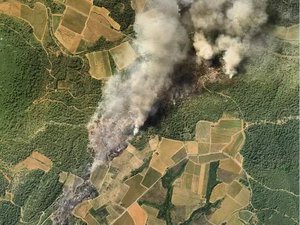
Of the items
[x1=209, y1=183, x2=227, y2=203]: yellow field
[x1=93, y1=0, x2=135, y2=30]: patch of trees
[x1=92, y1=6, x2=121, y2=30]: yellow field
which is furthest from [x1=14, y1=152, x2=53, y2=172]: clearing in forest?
[x1=209, y1=183, x2=227, y2=203]: yellow field

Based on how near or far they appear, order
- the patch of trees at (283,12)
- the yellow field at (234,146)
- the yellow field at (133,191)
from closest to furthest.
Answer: the yellow field at (133,191) < the patch of trees at (283,12) < the yellow field at (234,146)

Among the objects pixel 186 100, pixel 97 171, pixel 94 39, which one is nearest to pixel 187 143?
pixel 186 100

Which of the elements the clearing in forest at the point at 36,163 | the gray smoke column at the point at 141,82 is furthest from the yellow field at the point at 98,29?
the clearing in forest at the point at 36,163

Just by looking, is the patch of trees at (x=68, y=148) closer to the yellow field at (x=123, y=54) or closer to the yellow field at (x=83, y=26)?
the yellow field at (x=123, y=54)

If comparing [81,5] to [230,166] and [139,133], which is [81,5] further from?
[230,166]

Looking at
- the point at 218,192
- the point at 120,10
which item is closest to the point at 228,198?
the point at 218,192
